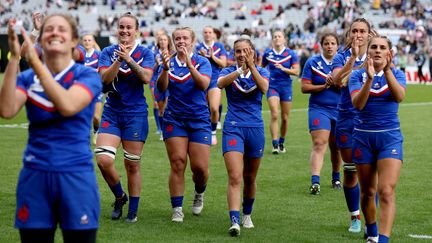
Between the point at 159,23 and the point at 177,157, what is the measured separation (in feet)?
144

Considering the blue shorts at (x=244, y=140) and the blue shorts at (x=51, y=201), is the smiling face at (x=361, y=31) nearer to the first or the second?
the blue shorts at (x=244, y=140)

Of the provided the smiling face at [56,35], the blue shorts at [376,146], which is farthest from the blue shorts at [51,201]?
the blue shorts at [376,146]

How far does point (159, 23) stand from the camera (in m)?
52.8

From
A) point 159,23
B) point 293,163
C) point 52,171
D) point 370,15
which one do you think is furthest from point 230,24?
point 52,171

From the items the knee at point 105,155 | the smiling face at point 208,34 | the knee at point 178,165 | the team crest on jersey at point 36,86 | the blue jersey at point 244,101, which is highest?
the team crest on jersey at point 36,86

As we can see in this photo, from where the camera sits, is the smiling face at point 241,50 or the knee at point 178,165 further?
the knee at point 178,165

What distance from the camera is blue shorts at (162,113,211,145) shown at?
9438mm

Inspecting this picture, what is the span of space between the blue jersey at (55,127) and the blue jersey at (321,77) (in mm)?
6043

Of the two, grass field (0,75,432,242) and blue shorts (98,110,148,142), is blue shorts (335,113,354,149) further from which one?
blue shorts (98,110,148,142)

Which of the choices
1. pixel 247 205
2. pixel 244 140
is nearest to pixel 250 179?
pixel 247 205

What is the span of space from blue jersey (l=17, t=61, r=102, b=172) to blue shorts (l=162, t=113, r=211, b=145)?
411 centimetres

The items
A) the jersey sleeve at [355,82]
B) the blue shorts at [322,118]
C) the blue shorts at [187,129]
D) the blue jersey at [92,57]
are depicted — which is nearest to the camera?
the jersey sleeve at [355,82]

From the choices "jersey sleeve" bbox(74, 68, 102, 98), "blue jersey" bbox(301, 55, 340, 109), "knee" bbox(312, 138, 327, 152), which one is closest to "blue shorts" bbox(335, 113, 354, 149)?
"blue jersey" bbox(301, 55, 340, 109)

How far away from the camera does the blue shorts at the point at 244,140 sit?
895 cm
